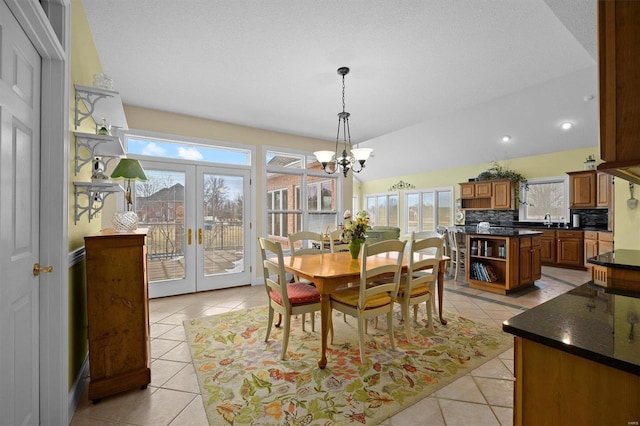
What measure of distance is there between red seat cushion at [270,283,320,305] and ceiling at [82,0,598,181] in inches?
87.0

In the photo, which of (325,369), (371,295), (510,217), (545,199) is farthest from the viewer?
(510,217)

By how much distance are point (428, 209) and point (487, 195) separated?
6.67 ft

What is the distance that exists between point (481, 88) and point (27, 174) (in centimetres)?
415

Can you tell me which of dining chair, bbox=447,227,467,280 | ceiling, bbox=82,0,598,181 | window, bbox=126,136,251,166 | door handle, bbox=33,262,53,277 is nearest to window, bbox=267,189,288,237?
window, bbox=126,136,251,166

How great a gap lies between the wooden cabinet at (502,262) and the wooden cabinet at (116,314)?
15.1 feet

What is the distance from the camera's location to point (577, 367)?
80 centimetres

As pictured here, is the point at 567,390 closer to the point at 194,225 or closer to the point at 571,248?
the point at 194,225

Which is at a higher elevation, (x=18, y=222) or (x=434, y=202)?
(x=434, y=202)

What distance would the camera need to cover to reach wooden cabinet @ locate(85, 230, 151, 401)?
6.01 feet

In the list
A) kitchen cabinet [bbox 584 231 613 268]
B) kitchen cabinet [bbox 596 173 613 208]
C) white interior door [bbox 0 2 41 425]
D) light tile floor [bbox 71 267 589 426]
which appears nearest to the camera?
white interior door [bbox 0 2 41 425]

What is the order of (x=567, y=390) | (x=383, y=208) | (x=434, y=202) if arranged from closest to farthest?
(x=567, y=390), (x=434, y=202), (x=383, y=208)

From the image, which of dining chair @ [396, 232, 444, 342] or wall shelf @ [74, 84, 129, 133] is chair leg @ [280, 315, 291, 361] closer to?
dining chair @ [396, 232, 444, 342]

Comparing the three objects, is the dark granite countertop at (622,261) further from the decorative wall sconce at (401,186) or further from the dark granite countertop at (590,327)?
the decorative wall sconce at (401,186)

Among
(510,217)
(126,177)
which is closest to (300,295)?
(126,177)
